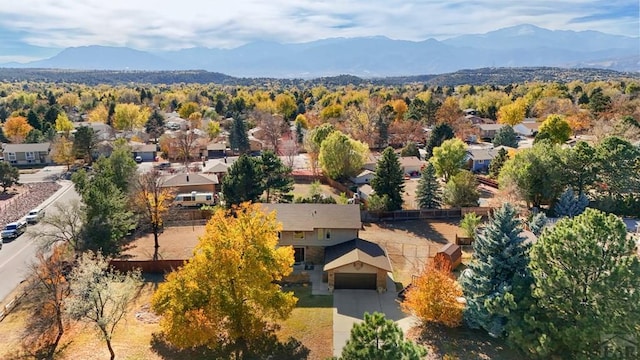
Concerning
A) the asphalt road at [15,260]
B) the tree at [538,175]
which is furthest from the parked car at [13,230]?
the tree at [538,175]

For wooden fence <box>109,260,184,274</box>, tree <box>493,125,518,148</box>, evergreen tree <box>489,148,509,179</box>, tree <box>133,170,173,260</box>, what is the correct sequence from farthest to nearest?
tree <box>493,125,518,148</box> < evergreen tree <box>489,148,509,179</box> < tree <box>133,170,173,260</box> < wooden fence <box>109,260,184,274</box>

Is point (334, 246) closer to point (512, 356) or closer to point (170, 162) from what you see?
point (512, 356)

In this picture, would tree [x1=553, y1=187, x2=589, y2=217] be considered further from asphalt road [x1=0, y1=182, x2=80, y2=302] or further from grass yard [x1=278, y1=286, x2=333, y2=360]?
asphalt road [x1=0, y1=182, x2=80, y2=302]

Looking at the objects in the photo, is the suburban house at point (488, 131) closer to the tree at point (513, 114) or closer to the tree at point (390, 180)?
the tree at point (513, 114)

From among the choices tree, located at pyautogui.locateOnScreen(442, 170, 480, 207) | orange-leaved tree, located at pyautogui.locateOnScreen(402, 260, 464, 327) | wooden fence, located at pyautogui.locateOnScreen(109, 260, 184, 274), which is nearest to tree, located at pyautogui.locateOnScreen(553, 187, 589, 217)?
tree, located at pyautogui.locateOnScreen(442, 170, 480, 207)

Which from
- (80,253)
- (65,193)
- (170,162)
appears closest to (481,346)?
(80,253)
